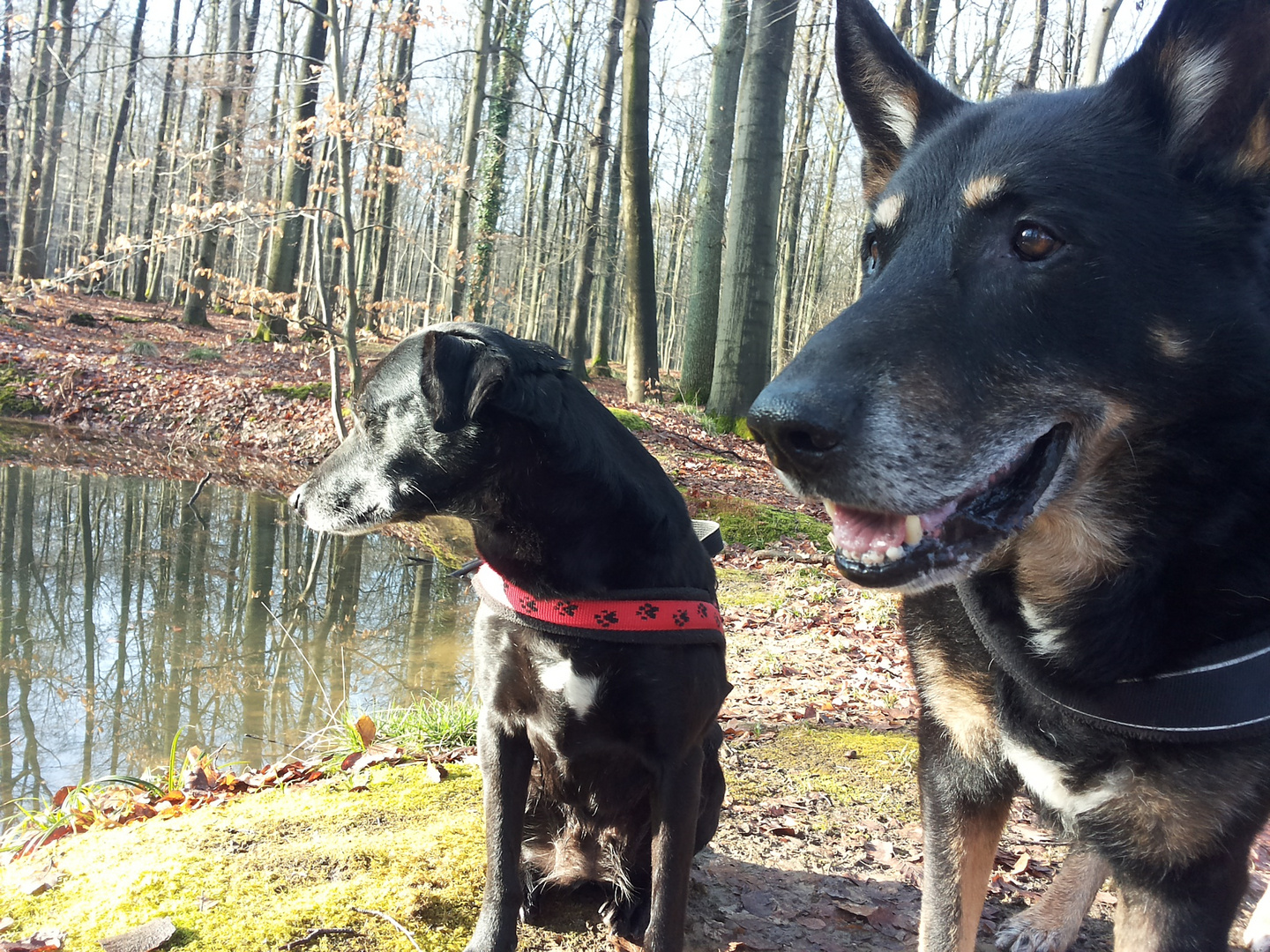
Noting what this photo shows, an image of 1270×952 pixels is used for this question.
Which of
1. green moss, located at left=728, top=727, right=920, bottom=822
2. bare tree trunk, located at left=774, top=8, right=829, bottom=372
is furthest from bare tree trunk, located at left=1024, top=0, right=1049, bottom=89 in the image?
green moss, located at left=728, top=727, right=920, bottom=822

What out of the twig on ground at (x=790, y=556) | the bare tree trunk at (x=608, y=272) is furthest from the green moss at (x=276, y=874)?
the bare tree trunk at (x=608, y=272)

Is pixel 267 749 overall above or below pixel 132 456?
below

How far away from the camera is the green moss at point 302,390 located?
1390 centimetres

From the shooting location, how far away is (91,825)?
3564 millimetres

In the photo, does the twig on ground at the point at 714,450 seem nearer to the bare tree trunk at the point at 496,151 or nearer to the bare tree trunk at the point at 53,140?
the bare tree trunk at the point at 496,151

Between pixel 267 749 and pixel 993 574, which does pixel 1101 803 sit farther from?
pixel 267 749

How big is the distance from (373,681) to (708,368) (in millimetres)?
9567

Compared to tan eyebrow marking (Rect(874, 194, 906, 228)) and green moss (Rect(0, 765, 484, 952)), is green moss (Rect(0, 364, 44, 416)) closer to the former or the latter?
green moss (Rect(0, 765, 484, 952))

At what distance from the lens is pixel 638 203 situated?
15.6m

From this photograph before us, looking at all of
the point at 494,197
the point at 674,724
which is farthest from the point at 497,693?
the point at 494,197

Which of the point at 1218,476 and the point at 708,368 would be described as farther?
the point at 708,368

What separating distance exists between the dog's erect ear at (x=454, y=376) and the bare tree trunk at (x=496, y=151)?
12524 mm

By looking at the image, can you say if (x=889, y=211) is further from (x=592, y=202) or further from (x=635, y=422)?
(x=592, y=202)

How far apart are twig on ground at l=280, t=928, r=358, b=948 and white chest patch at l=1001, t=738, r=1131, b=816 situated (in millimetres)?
1863
